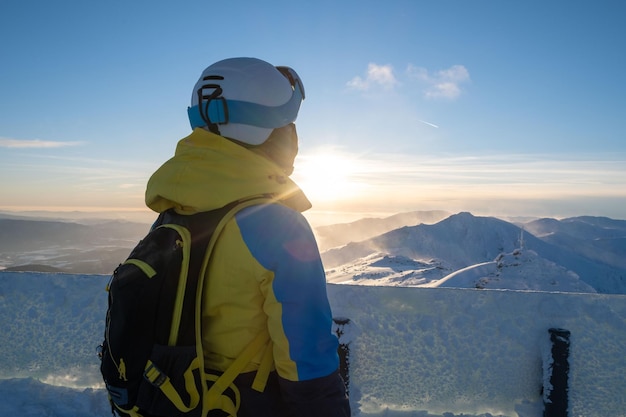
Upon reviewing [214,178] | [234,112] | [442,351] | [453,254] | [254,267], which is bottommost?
[453,254]

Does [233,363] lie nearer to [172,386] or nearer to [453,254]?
[172,386]

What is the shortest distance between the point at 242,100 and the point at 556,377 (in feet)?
11.0

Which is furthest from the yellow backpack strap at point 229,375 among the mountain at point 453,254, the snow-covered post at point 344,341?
the mountain at point 453,254

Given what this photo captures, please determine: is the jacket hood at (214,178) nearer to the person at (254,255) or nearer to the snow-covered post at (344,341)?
the person at (254,255)

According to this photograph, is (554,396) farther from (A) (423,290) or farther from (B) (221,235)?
(B) (221,235)

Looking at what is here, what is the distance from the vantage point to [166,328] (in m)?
1.52

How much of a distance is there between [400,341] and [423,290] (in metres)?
0.47

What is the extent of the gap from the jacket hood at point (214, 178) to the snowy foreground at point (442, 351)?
234 cm

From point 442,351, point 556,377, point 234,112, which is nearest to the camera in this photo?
point 234,112

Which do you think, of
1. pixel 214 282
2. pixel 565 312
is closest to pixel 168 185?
pixel 214 282

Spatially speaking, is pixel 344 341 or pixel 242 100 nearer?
pixel 242 100

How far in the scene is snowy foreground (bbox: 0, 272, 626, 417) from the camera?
11.8 ft

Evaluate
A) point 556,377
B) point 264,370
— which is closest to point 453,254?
point 556,377

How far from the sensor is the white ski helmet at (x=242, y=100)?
66.6 inches
